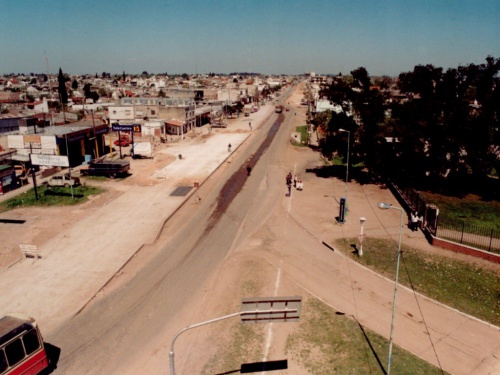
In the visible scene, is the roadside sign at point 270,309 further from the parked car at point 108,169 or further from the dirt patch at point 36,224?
the parked car at point 108,169

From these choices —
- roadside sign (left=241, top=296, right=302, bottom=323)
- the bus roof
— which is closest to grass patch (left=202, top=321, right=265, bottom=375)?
roadside sign (left=241, top=296, right=302, bottom=323)

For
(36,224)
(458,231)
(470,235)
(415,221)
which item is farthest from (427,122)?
(36,224)

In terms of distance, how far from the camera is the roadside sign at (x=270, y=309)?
37.0 ft

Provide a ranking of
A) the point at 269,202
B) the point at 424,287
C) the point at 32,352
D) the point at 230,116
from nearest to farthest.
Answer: the point at 32,352 → the point at 424,287 → the point at 269,202 → the point at 230,116

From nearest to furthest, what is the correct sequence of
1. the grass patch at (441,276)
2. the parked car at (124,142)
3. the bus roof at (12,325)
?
the bus roof at (12,325) < the grass patch at (441,276) < the parked car at (124,142)

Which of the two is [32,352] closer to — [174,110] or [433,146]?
[433,146]

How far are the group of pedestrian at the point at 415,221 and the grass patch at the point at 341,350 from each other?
14.2m

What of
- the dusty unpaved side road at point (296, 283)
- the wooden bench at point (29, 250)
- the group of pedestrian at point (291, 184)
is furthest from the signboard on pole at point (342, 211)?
the wooden bench at point (29, 250)

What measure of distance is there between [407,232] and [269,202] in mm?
12339

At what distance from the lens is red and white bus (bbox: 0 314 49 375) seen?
43.9 feet

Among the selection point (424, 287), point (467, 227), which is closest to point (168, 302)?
point (424, 287)

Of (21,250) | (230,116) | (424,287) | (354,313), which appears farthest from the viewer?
(230,116)

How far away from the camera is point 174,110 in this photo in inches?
3110

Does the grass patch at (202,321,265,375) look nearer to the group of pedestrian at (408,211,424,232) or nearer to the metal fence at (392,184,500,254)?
the metal fence at (392,184,500,254)
